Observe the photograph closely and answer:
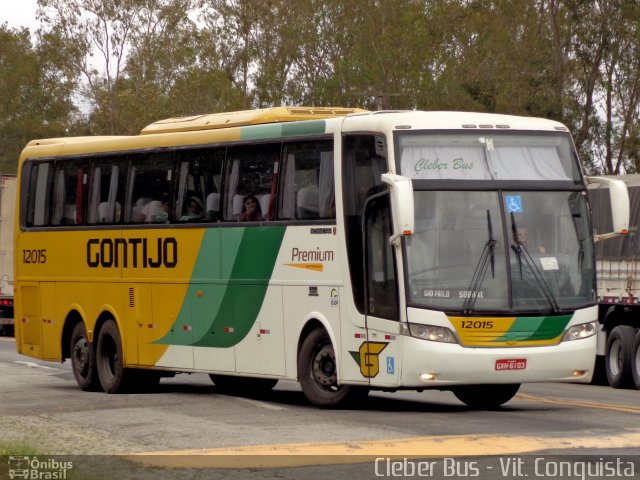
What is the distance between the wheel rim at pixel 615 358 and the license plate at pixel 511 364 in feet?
30.5

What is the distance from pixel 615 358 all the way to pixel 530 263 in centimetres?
960

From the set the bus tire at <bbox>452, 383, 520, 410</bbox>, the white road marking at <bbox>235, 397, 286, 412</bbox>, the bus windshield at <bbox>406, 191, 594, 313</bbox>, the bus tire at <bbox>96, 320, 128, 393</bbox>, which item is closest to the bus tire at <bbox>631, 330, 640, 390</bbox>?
the bus tire at <bbox>452, 383, 520, 410</bbox>

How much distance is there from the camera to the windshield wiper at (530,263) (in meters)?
14.6

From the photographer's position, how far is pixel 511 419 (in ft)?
45.9

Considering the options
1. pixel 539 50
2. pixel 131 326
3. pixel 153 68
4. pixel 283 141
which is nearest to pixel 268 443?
pixel 283 141

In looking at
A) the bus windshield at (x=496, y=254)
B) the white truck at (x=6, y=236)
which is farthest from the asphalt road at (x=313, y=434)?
the white truck at (x=6, y=236)

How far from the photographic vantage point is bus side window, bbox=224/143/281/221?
16438 mm

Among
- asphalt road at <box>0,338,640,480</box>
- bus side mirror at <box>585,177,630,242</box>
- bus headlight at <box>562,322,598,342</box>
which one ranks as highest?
bus side mirror at <box>585,177,630,242</box>

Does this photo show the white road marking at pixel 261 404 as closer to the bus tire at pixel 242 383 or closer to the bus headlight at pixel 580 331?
the bus tire at pixel 242 383

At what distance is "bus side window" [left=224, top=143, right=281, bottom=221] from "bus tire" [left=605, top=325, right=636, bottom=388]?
8695 millimetres

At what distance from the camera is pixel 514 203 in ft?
48.4
